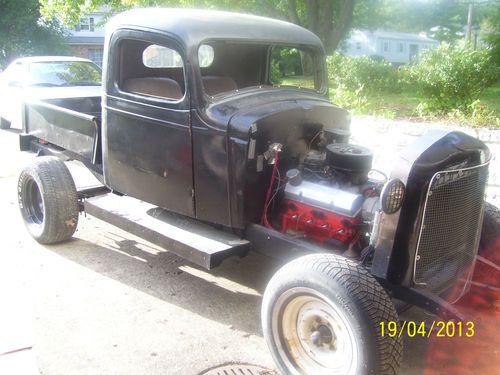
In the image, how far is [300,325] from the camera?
2.97 metres

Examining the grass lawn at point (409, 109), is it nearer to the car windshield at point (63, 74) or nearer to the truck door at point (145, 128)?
the car windshield at point (63, 74)

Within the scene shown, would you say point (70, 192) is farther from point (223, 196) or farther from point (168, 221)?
point (223, 196)

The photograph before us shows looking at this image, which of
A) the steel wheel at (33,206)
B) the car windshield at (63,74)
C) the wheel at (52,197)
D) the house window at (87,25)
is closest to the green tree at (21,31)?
the house window at (87,25)

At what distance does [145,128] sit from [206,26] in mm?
906

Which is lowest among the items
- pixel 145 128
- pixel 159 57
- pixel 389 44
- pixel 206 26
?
Result: pixel 145 128

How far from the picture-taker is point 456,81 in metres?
8.23

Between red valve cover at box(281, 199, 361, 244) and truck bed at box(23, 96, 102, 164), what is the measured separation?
2.00 meters

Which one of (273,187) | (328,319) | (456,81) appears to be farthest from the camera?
(456,81)

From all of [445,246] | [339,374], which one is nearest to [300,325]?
[339,374]

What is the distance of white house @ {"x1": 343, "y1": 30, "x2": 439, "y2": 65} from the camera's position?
53.3 metres

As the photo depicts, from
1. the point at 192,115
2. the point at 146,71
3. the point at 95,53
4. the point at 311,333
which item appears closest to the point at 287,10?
the point at 146,71

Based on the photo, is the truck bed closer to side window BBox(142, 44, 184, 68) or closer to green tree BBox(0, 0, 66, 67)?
side window BBox(142, 44, 184, 68)

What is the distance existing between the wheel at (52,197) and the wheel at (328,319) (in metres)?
2.49

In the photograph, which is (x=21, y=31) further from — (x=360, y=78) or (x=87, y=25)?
(x=360, y=78)
